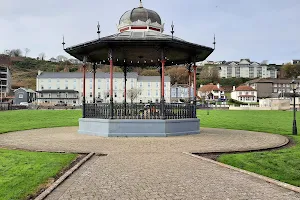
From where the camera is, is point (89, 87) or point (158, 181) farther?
point (89, 87)

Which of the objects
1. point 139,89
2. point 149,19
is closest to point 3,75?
point 139,89

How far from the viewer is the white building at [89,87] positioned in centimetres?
10858

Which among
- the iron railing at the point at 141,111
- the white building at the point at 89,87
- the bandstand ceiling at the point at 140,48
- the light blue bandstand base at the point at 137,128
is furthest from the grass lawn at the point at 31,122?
the white building at the point at 89,87

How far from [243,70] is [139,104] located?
187038mm

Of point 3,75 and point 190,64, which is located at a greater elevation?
point 3,75

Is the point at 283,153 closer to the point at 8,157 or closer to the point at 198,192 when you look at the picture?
the point at 198,192

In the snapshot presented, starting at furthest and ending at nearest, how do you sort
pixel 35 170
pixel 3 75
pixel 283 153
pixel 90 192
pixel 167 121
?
pixel 3 75 < pixel 167 121 < pixel 283 153 < pixel 35 170 < pixel 90 192

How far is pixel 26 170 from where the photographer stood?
843 centimetres

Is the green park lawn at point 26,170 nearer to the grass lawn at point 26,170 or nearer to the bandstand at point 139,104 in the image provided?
the grass lawn at point 26,170

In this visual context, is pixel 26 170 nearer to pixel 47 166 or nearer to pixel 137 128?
pixel 47 166

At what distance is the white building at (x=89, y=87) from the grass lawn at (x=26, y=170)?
96.6 meters

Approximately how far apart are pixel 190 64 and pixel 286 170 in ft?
44.0

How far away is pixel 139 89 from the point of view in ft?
356

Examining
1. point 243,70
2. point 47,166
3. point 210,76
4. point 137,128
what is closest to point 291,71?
point 243,70
